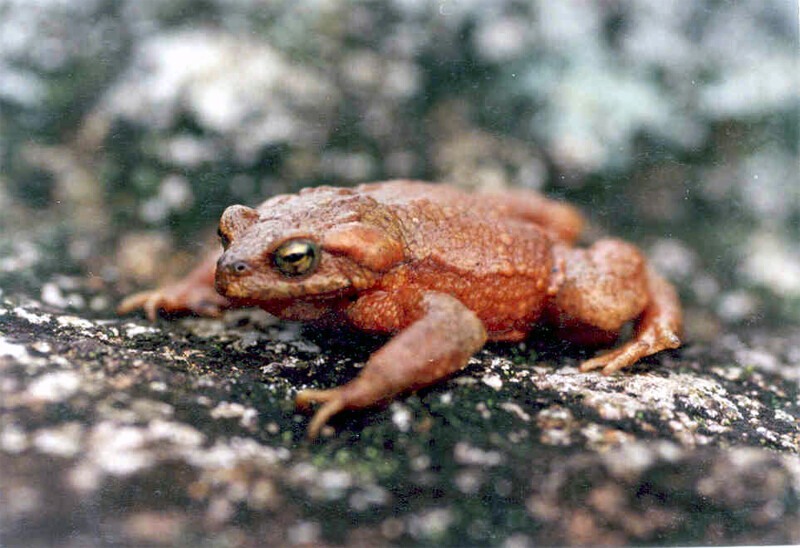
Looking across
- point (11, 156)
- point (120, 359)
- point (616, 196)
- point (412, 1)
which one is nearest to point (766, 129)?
point (616, 196)

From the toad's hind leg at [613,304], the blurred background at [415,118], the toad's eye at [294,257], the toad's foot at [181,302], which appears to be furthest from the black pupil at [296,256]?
the blurred background at [415,118]

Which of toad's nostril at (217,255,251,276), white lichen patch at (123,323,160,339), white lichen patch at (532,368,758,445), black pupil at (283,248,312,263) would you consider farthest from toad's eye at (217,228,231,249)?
white lichen patch at (532,368,758,445)

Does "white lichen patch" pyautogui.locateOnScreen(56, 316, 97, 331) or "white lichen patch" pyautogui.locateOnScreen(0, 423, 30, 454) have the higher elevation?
"white lichen patch" pyautogui.locateOnScreen(0, 423, 30, 454)

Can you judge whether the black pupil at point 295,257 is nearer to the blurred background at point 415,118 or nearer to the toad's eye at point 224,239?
the toad's eye at point 224,239

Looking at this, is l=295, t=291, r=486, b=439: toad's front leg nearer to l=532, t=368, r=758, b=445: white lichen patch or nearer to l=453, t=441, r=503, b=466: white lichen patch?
l=453, t=441, r=503, b=466: white lichen patch

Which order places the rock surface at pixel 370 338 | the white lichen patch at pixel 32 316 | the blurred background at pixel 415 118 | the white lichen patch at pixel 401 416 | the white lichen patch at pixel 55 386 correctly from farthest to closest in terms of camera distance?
1. the blurred background at pixel 415 118
2. the white lichen patch at pixel 32 316
3. the white lichen patch at pixel 401 416
4. the white lichen patch at pixel 55 386
5. the rock surface at pixel 370 338

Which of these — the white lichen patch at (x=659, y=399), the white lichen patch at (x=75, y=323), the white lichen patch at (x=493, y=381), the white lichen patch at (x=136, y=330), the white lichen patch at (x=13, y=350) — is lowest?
the white lichen patch at (x=659, y=399)

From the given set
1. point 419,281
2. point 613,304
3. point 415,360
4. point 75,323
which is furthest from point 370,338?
point 75,323

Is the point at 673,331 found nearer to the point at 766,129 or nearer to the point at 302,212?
the point at 302,212
